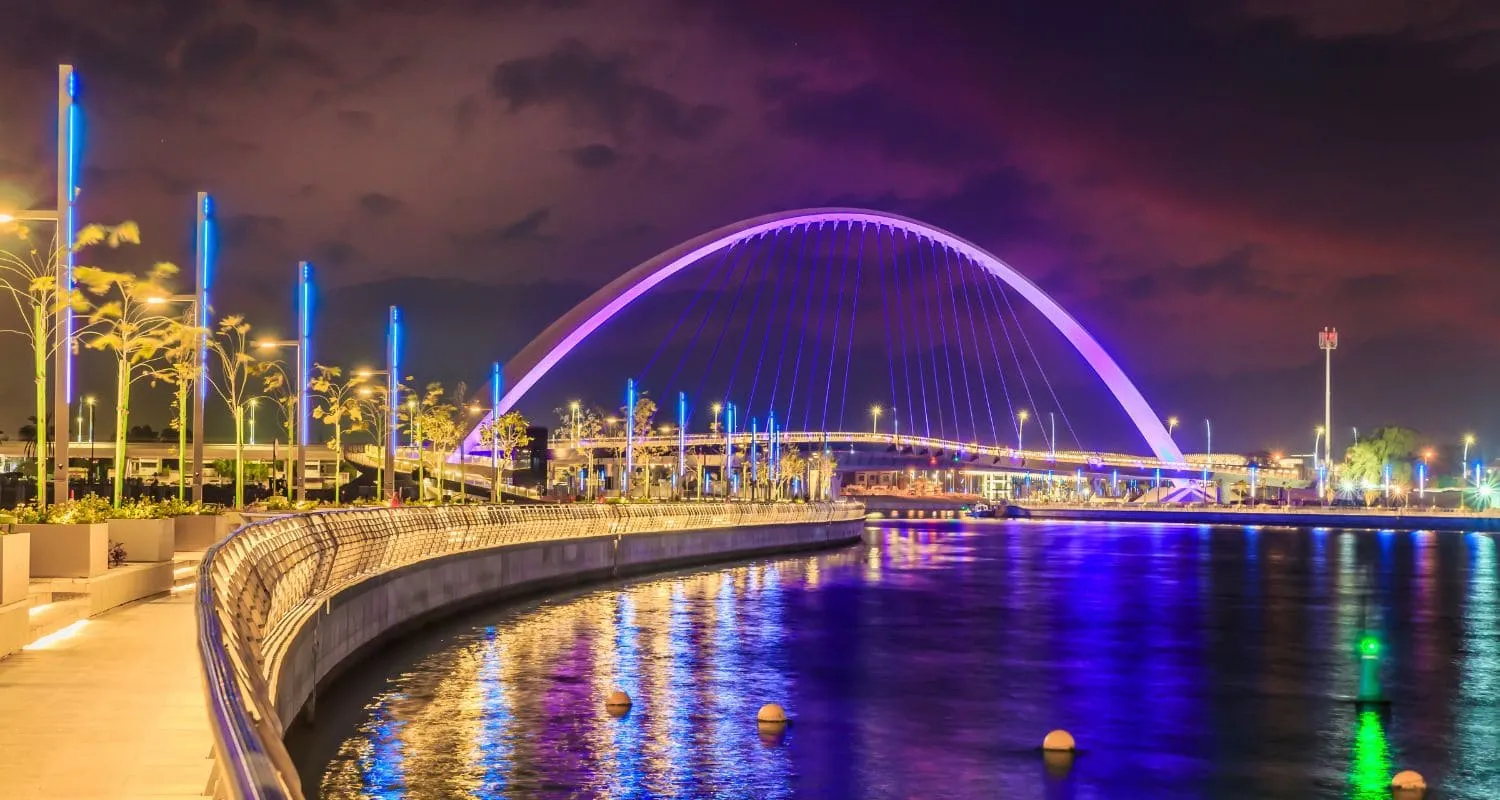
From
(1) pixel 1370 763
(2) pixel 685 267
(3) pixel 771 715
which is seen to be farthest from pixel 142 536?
(2) pixel 685 267

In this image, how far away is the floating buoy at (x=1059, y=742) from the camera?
1667 centimetres

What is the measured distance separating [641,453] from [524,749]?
116785 mm

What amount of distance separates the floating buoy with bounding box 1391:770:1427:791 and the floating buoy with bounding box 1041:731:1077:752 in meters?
3.11

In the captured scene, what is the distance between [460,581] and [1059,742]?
16415 millimetres

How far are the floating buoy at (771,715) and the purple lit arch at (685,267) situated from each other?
67.1 meters

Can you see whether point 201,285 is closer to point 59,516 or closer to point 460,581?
point 460,581

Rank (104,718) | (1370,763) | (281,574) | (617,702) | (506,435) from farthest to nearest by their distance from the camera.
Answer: (506,435)
(617,702)
(1370,763)
(281,574)
(104,718)

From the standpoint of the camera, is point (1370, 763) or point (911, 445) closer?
point (1370, 763)

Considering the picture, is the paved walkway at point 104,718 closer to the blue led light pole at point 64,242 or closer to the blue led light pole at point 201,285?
the blue led light pole at point 64,242

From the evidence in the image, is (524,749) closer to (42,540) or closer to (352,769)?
(352,769)

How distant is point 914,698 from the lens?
2094 cm

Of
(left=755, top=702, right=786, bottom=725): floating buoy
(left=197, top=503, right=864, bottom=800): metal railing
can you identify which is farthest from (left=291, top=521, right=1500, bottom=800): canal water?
(left=197, top=503, right=864, bottom=800): metal railing

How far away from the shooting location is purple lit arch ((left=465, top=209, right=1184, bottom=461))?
289ft

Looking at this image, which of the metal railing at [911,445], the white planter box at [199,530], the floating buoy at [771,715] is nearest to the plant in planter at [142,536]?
the white planter box at [199,530]
